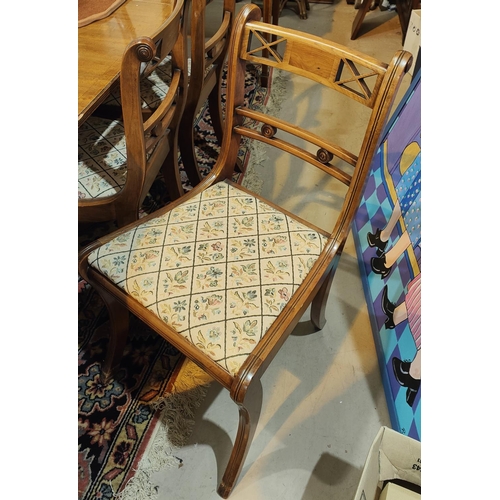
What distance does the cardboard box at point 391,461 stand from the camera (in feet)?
2.85

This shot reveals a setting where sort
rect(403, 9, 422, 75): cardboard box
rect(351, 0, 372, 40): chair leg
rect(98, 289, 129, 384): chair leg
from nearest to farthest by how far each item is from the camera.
→ rect(98, 289, 129, 384): chair leg, rect(403, 9, 422, 75): cardboard box, rect(351, 0, 372, 40): chair leg

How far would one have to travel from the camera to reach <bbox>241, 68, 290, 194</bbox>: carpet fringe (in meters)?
1.78

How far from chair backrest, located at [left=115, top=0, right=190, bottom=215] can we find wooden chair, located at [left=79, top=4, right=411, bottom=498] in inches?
5.2

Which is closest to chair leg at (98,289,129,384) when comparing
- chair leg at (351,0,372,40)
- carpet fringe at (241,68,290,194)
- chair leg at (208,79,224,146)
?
carpet fringe at (241,68,290,194)

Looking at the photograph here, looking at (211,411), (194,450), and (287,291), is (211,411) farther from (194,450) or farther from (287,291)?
(287,291)

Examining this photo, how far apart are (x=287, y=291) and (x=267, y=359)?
0.52 feet

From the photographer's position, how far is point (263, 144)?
1.96 meters

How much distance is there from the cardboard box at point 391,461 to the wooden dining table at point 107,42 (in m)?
0.94

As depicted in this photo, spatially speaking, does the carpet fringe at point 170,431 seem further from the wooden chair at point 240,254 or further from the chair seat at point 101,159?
the chair seat at point 101,159

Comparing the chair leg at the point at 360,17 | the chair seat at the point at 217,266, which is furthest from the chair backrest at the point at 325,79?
the chair leg at the point at 360,17

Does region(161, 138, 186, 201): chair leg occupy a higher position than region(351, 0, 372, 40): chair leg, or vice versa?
region(351, 0, 372, 40): chair leg

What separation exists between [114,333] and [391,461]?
2.50 ft

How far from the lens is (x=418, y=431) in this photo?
1020 millimetres

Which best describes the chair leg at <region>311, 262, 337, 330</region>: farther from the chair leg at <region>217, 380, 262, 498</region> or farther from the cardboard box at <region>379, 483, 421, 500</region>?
the cardboard box at <region>379, 483, 421, 500</region>
